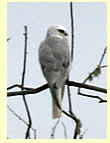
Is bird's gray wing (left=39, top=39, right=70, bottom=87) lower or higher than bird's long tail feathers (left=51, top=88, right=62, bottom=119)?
higher

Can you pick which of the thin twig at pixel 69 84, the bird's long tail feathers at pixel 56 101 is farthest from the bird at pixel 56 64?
the thin twig at pixel 69 84

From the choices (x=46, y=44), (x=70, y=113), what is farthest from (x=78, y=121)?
(x=46, y=44)

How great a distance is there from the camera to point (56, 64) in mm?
3422

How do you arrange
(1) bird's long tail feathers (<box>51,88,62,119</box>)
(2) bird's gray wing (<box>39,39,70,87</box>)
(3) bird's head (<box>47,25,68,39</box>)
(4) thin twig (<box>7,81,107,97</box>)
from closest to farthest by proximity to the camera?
(4) thin twig (<box>7,81,107,97</box>)
(1) bird's long tail feathers (<box>51,88,62,119</box>)
(2) bird's gray wing (<box>39,39,70,87</box>)
(3) bird's head (<box>47,25,68,39</box>)

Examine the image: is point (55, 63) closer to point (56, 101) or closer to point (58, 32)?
point (56, 101)

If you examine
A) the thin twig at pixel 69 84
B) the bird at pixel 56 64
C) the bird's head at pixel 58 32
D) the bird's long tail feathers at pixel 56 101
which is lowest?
the bird's long tail feathers at pixel 56 101

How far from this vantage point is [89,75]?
3.07 m

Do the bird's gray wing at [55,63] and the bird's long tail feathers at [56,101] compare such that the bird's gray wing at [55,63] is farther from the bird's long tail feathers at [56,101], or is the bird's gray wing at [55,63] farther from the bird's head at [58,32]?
the bird's head at [58,32]

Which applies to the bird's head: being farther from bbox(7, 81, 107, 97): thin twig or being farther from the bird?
bbox(7, 81, 107, 97): thin twig

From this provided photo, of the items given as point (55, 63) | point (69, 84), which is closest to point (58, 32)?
point (55, 63)

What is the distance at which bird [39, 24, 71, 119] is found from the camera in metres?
3.24

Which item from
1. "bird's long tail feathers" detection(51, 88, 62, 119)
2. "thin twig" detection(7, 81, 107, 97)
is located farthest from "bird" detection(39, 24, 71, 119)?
"thin twig" detection(7, 81, 107, 97)

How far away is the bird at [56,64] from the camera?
3.24 meters

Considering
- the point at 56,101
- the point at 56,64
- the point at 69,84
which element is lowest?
the point at 56,101
